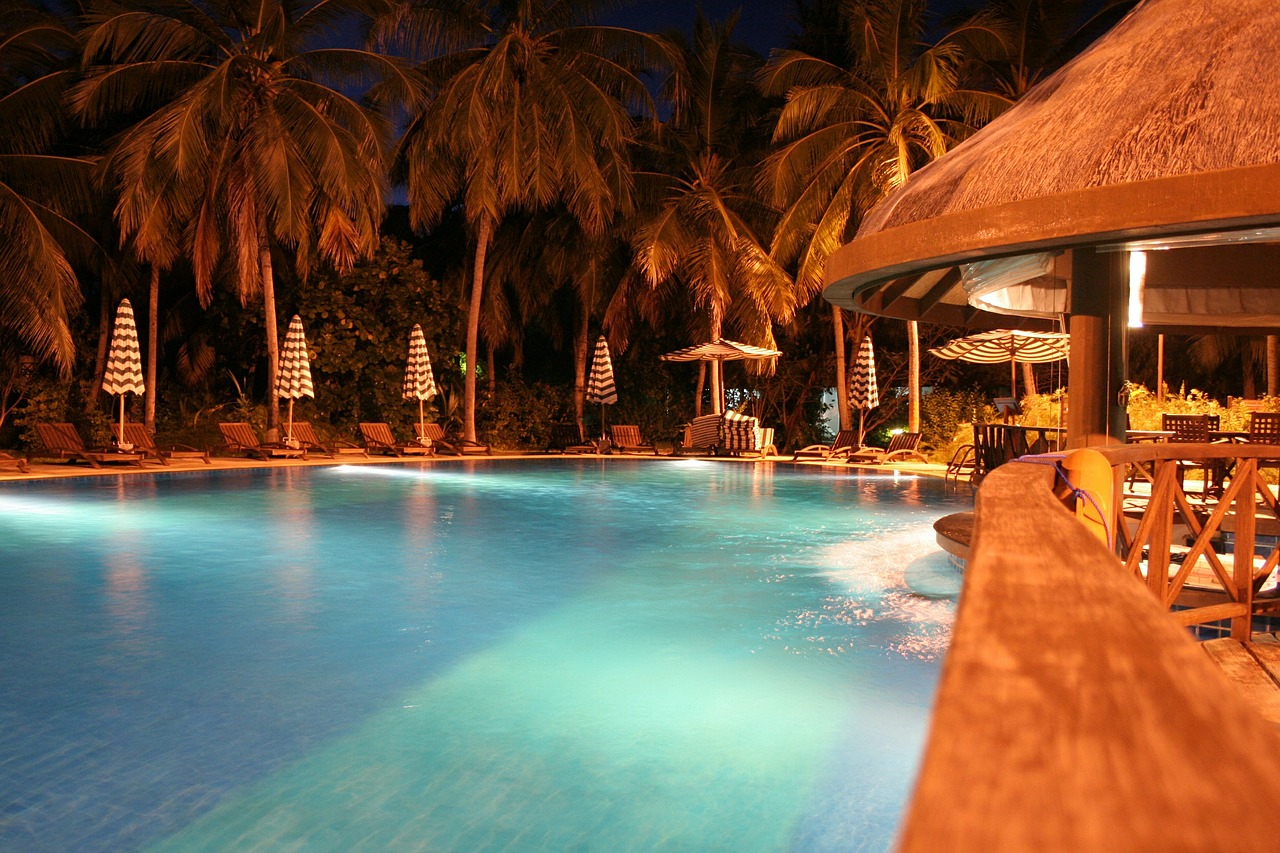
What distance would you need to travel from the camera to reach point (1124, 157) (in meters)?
6.85

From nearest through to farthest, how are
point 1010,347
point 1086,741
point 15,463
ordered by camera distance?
1. point 1086,741
2. point 15,463
3. point 1010,347

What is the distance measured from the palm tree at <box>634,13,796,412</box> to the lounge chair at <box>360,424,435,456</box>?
7.37 meters

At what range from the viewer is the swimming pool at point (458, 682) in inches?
179

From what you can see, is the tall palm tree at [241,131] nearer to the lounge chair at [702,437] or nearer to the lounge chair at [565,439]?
the lounge chair at [565,439]

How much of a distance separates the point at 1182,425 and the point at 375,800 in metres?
11.7

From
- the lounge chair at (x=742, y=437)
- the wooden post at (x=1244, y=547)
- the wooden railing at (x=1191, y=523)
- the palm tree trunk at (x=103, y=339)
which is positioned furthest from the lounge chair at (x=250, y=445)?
the wooden post at (x=1244, y=547)

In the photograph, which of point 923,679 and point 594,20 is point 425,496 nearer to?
point 923,679

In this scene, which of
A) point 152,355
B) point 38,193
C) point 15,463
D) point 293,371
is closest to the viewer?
point 15,463

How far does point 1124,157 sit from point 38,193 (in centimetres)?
2265

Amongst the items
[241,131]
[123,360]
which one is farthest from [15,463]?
[241,131]

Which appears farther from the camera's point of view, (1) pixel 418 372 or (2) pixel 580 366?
(2) pixel 580 366

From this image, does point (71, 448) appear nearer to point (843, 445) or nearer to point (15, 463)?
point (15, 463)

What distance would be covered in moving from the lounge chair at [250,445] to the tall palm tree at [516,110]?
17.1 ft

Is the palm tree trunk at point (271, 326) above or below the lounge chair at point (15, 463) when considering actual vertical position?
above
